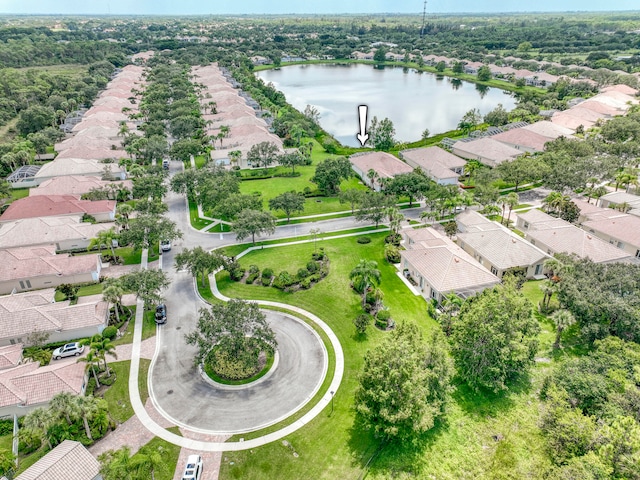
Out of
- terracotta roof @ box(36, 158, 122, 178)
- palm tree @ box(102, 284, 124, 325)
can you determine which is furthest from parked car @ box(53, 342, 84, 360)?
terracotta roof @ box(36, 158, 122, 178)

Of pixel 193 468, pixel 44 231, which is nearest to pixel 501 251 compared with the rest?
pixel 193 468

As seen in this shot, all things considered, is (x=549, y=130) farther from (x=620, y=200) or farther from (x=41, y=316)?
(x=41, y=316)

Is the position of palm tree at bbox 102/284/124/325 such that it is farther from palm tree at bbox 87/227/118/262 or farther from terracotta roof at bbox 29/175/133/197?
terracotta roof at bbox 29/175/133/197

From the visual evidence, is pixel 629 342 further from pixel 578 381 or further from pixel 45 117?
pixel 45 117

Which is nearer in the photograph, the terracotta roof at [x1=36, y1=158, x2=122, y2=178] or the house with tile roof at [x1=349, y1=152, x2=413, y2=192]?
the house with tile roof at [x1=349, y1=152, x2=413, y2=192]

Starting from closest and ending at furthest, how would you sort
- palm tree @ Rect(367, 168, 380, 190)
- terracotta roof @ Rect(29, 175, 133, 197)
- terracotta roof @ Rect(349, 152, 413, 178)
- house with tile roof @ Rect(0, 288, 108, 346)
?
1. house with tile roof @ Rect(0, 288, 108, 346)
2. terracotta roof @ Rect(29, 175, 133, 197)
3. palm tree @ Rect(367, 168, 380, 190)
4. terracotta roof @ Rect(349, 152, 413, 178)

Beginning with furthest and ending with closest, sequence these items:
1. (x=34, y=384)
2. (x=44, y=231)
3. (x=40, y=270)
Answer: (x=44, y=231) → (x=40, y=270) → (x=34, y=384)
